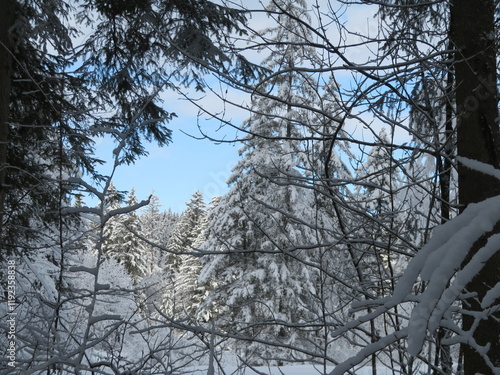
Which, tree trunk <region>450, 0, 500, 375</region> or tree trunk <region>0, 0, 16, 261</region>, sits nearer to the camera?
tree trunk <region>450, 0, 500, 375</region>

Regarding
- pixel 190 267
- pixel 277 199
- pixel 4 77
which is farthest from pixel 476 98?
pixel 190 267

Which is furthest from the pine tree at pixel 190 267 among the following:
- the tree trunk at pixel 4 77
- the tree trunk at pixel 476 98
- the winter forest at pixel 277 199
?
the tree trunk at pixel 476 98

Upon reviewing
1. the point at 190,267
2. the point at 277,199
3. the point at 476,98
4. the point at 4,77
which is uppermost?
the point at 190,267

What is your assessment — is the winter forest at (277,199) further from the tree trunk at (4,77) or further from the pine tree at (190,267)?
the pine tree at (190,267)

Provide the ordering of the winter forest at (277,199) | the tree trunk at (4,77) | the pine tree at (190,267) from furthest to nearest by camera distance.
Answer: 1. the pine tree at (190,267)
2. the tree trunk at (4,77)
3. the winter forest at (277,199)

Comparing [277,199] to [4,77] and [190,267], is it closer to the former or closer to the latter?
[190,267]

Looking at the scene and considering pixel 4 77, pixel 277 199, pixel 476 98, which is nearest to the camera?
pixel 476 98

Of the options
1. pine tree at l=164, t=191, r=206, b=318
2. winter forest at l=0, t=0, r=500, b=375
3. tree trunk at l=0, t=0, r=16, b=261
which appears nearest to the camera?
winter forest at l=0, t=0, r=500, b=375

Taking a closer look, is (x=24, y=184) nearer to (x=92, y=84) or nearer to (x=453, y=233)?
(x=92, y=84)

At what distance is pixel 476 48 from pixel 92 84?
652 centimetres

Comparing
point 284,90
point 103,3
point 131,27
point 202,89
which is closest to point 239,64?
point 202,89

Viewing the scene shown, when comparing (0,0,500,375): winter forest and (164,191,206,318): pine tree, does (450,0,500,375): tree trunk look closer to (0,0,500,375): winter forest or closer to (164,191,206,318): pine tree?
(0,0,500,375): winter forest

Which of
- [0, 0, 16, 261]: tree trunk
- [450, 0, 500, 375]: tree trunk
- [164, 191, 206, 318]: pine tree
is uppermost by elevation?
[164, 191, 206, 318]: pine tree

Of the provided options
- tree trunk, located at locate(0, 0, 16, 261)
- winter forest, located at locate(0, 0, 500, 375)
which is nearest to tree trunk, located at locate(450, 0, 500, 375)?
winter forest, located at locate(0, 0, 500, 375)
